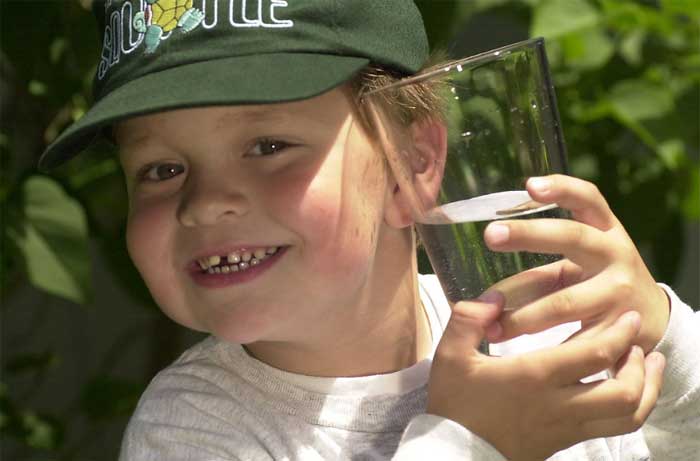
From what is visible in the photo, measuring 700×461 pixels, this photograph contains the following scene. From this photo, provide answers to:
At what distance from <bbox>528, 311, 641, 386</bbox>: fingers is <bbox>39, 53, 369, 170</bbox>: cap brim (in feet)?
0.71

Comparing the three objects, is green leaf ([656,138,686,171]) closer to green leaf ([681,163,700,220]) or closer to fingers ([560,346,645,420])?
green leaf ([681,163,700,220])

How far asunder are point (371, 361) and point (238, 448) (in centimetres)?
12

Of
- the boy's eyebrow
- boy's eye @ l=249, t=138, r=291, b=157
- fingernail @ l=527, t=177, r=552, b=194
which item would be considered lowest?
fingernail @ l=527, t=177, r=552, b=194

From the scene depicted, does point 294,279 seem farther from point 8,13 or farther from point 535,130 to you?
point 8,13

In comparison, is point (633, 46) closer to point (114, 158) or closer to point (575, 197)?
point (114, 158)

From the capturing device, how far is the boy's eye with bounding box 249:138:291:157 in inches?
31.2

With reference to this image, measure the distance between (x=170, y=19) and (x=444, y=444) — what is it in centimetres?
32

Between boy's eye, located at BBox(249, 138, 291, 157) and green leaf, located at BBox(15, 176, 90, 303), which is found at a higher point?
boy's eye, located at BBox(249, 138, 291, 157)

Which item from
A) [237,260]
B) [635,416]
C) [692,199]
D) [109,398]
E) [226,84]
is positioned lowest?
[109,398]

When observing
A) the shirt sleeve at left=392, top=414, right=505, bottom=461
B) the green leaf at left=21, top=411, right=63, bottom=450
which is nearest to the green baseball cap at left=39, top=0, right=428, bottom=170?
the shirt sleeve at left=392, top=414, right=505, bottom=461

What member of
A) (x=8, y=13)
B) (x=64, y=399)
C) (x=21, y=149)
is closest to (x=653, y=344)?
(x=8, y=13)

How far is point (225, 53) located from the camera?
29.7 inches

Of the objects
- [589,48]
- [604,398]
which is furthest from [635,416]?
[589,48]

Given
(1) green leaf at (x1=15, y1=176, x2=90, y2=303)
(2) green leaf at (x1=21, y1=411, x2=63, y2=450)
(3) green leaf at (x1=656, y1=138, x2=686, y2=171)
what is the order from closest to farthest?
(1) green leaf at (x1=15, y1=176, x2=90, y2=303), (3) green leaf at (x1=656, y1=138, x2=686, y2=171), (2) green leaf at (x1=21, y1=411, x2=63, y2=450)
